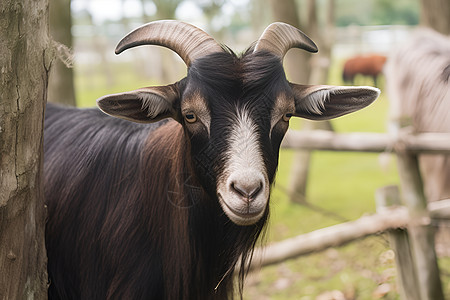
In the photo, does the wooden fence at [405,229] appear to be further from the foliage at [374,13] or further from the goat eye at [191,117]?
the foliage at [374,13]

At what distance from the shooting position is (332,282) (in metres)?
6.09

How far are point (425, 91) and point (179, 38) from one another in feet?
13.9

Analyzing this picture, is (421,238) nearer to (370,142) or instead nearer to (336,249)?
(370,142)

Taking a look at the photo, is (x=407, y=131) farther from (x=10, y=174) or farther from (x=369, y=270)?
(x=10, y=174)

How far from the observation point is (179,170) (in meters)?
2.98

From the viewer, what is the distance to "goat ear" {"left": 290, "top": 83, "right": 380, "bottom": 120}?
113 inches

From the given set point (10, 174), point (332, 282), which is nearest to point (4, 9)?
point (10, 174)

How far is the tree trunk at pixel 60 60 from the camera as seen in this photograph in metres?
5.07

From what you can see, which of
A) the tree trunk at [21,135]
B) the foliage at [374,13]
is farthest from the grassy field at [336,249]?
the foliage at [374,13]

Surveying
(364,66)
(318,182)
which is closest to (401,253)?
(318,182)

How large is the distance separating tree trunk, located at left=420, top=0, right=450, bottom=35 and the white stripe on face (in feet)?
20.7

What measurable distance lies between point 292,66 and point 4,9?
25.4ft

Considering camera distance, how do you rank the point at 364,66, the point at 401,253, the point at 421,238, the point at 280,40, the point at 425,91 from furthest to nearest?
1. the point at 364,66
2. the point at 425,91
3. the point at 421,238
4. the point at 401,253
5. the point at 280,40

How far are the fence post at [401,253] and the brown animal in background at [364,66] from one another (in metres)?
19.5
